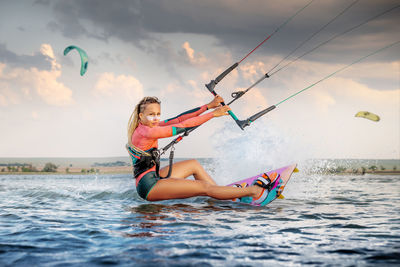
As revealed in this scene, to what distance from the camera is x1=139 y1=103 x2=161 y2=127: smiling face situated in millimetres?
6043

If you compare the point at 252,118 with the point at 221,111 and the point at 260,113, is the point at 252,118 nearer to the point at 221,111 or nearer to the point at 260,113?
the point at 260,113

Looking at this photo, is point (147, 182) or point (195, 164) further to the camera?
point (195, 164)

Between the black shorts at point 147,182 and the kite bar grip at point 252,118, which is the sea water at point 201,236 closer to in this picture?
the black shorts at point 147,182

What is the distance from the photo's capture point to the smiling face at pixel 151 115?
6043 mm

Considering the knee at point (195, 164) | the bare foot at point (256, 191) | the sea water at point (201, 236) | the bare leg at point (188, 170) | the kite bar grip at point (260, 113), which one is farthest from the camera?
the knee at point (195, 164)

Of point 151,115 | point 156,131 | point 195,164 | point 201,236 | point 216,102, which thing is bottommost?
point 201,236

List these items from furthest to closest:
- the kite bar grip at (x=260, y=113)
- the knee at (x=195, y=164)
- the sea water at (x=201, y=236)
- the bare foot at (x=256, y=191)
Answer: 1. the knee at (x=195, y=164)
2. the bare foot at (x=256, y=191)
3. the kite bar grip at (x=260, y=113)
4. the sea water at (x=201, y=236)

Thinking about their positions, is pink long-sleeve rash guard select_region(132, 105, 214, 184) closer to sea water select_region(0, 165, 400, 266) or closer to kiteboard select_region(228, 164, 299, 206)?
sea water select_region(0, 165, 400, 266)

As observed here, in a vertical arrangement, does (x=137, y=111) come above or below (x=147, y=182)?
above

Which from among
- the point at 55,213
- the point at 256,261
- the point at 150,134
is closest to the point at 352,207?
the point at 150,134

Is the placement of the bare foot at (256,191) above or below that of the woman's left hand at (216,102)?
below

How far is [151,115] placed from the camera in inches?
239

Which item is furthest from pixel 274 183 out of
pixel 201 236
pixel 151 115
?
Answer: pixel 201 236

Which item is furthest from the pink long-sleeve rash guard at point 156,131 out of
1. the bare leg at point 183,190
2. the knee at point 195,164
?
the knee at point 195,164
